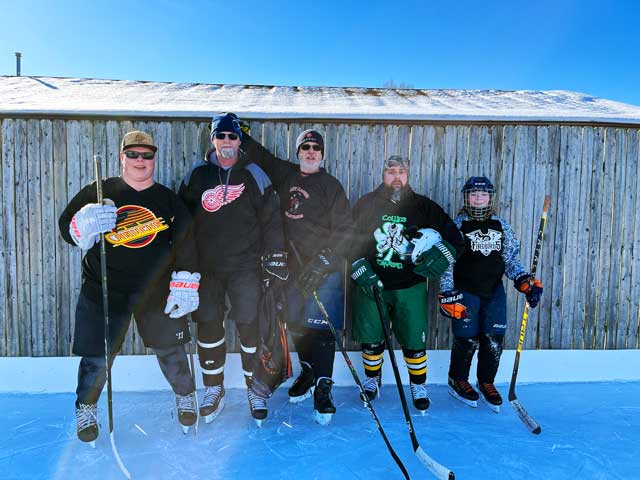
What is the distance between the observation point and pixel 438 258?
2.63m

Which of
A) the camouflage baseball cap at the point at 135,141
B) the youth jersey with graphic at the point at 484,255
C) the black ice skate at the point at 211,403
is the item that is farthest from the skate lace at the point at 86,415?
the youth jersey with graphic at the point at 484,255

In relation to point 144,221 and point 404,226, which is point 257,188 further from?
point 404,226

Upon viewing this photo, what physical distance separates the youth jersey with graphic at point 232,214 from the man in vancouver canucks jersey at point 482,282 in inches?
53.5

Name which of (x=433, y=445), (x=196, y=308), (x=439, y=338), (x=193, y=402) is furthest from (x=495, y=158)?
(x=193, y=402)

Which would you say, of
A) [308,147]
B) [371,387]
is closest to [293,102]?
[308,147]

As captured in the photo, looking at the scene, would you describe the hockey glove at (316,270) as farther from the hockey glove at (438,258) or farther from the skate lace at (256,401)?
the skate lace at (256,401)

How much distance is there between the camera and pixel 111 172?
3.09 m

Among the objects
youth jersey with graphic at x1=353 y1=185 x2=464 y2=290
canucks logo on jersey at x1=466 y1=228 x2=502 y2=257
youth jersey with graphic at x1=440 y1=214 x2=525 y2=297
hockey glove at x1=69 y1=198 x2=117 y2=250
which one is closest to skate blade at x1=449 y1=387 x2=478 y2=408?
youth jersey with graphic at x1=440 y1=214 x2=525 y2=297

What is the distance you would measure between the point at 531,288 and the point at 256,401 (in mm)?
2102

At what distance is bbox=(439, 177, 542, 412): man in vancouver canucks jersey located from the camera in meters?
2.81

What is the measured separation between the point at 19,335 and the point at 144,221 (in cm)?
182

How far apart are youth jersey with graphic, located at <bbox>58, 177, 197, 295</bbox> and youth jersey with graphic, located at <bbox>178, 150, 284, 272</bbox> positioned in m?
0.14

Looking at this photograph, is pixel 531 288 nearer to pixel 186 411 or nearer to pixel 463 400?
pixel 463 400

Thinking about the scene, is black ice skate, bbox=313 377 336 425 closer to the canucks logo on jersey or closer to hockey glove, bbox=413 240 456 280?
hockey glove, bbox=413 240 456 280
